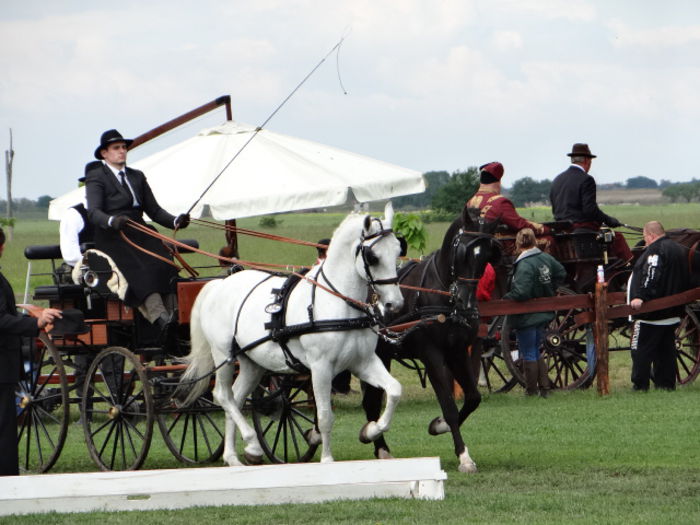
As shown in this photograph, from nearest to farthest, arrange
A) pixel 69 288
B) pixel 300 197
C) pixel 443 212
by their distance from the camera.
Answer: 1. pixel 69 288
2. pixel 300 197
3. pixel 443 212

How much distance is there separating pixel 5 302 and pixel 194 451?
3.05 metres

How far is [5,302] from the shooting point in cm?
859

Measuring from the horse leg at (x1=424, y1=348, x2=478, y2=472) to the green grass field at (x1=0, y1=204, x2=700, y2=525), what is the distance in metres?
0.13

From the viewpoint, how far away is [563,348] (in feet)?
49.3

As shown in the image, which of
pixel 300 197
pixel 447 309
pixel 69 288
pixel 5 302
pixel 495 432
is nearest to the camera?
pixel 5 302

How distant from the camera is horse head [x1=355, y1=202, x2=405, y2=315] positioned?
862 centimetres

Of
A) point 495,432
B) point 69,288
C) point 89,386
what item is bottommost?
point 495,432

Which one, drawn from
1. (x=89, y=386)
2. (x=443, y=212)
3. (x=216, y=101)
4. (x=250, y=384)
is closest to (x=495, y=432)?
(x=250, y=384)

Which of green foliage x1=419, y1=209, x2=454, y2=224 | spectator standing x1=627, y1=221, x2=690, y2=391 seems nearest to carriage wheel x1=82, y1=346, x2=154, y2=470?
spectator standing x1=627, y1=221, x2=690, y2=391

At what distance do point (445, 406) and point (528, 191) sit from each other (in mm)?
94257

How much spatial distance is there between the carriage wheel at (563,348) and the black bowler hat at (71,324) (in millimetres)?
5707

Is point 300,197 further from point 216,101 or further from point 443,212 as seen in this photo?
point 443,212

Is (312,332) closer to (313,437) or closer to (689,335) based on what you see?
(313,437)

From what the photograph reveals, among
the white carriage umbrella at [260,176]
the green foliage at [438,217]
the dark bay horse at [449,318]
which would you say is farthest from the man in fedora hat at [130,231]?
the green foliage at [438,217]
